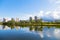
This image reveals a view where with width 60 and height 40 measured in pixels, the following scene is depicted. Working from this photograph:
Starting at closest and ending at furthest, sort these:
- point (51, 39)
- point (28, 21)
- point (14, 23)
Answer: point (51, 39)
point (14, 23)
point (28, 21)

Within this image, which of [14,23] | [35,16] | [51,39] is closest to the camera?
[51,39]

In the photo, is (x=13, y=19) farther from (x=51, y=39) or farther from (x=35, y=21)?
(x=51, y=39)

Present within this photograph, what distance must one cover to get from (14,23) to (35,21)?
5027mm

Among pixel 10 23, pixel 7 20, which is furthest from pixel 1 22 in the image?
pixel 10 23

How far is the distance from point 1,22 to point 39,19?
8813 millimetres

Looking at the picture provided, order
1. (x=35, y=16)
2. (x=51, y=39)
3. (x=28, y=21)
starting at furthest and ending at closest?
(x=35, y=16) < (x=28, y=21) < (x=51, y=39)

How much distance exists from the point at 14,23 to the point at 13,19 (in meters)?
1.87

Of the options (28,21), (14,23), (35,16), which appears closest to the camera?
(14,23)

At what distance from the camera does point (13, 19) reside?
3097 centimetres

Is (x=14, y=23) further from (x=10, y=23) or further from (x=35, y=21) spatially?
(x=35, y=21)

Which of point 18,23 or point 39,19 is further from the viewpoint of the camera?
point 39,19

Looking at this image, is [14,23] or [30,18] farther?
[30,18]

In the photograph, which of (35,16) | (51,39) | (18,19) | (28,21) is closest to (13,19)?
(18,19)

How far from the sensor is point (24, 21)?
31.0 metres
